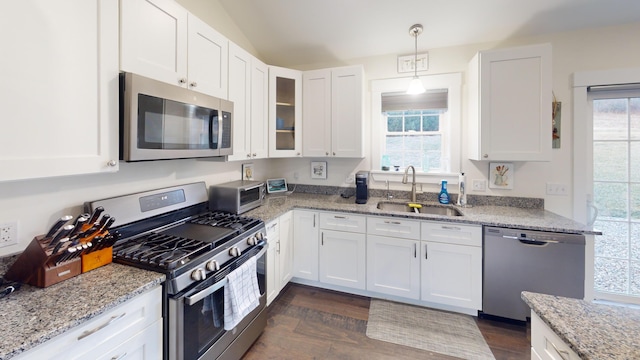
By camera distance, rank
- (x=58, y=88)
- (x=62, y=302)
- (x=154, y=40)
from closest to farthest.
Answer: (x=62, y=302) < (x=58, y=88) < (x=154, y=40)

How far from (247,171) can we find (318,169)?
→ 862 mm

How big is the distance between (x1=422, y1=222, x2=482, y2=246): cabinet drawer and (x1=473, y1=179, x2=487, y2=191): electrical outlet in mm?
705

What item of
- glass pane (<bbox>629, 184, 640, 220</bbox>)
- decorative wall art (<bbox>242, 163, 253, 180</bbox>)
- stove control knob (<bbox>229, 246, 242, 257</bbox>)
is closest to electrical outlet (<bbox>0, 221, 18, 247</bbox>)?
stove control knob (<bbox>229, 246, 242, 257</bbox>)

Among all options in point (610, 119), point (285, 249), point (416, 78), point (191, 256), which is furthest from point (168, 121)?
point (610, 119)

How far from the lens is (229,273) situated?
147cm

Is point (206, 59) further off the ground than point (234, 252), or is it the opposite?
point (206, 59)

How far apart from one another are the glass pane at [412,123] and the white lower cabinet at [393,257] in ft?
3.90

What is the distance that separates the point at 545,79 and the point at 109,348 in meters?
3.29

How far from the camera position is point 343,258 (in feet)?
8.16

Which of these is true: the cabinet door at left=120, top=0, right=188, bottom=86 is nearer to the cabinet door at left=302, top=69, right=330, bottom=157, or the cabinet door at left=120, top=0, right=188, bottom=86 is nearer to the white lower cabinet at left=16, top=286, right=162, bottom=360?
the white lower cabinet at left=16, top=286, right=162, bottom=360

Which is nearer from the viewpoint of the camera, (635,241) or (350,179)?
(635,241)

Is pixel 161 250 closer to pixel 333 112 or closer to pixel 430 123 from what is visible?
pixel 333 112

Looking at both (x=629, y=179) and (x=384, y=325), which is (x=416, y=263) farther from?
(x=629, y=179)

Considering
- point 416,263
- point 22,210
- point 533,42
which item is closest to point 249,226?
point 22,210
